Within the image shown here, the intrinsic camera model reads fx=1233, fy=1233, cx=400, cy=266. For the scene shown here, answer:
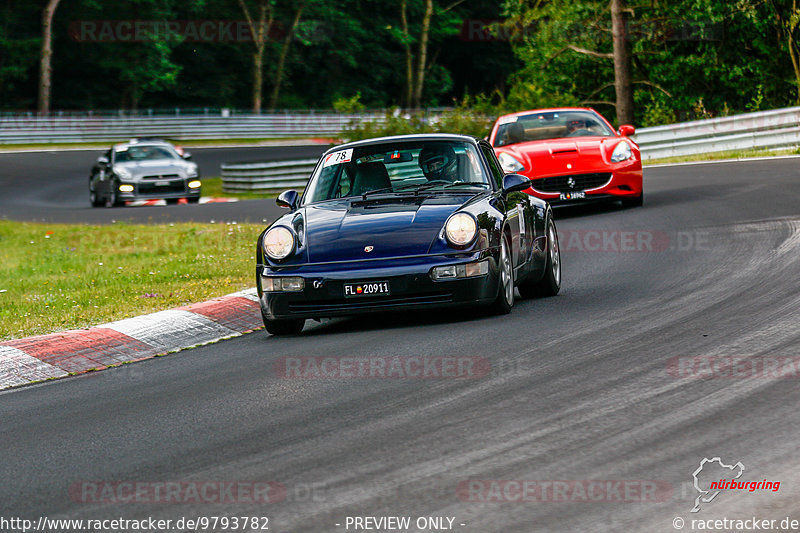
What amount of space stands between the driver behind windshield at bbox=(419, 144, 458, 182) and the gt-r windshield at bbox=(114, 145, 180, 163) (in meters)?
18.9

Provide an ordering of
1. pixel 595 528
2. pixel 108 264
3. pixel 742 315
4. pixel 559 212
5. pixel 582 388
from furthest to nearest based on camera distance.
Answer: pixel 559 212
pixel 108 264
pixel 742 315
pixel 582 388
pixel 595 528

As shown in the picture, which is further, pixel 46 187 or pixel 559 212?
pixel 46 187

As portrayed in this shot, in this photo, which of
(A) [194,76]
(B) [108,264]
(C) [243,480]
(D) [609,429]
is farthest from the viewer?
(A) [194,76]

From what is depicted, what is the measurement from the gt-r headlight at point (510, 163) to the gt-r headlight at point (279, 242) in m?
7.73

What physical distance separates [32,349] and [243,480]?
393 cm

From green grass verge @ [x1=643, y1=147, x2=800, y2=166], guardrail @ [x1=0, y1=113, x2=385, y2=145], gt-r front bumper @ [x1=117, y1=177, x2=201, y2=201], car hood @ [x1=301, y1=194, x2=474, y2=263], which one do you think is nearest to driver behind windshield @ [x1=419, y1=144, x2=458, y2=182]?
car hood @ [x1=301, y1=194, x2=474, y2=263]

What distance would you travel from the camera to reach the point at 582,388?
578 cm

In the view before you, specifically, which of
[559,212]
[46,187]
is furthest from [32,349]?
[46,187]

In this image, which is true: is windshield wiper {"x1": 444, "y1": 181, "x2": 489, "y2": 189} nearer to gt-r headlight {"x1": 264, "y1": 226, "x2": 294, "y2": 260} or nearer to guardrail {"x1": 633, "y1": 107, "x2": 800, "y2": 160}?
gt-r headlight {"x1": 264, "y1": 226, "x2": 294, "y2": 260}

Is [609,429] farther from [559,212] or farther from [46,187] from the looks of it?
[46,187]

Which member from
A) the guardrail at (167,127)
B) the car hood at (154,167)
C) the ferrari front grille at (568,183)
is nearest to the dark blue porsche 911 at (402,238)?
the ferrari front grille at (568,183)

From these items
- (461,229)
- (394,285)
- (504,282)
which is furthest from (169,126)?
(394,285)

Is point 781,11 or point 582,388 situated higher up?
point 781,11

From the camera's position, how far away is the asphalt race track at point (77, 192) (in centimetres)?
2152
